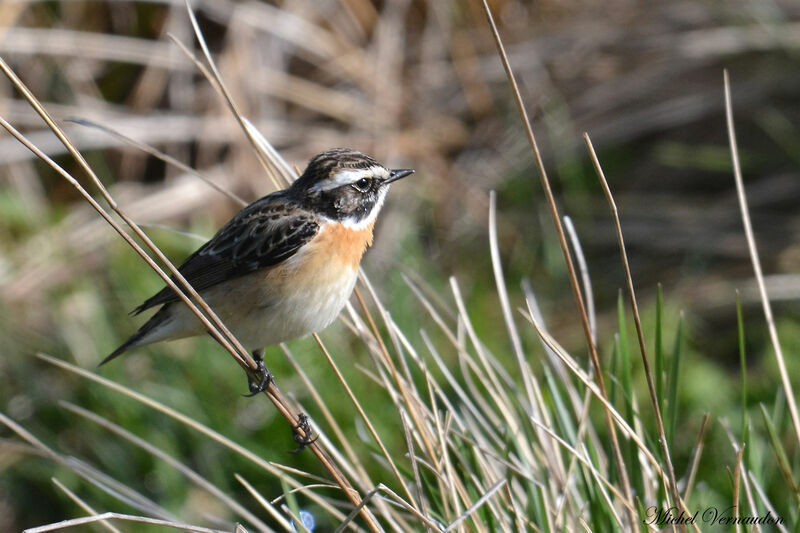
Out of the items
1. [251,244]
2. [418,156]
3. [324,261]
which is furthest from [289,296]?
[418,156]

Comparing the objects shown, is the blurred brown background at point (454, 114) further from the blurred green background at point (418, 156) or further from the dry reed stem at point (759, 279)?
the dry reed stem at point (759, 279)

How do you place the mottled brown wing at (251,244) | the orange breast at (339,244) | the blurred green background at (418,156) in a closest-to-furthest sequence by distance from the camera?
the orange breast at (339,244) → the mottled brown wing at (251,244) → the blurred green background at (418,156)

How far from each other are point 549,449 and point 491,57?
460cm

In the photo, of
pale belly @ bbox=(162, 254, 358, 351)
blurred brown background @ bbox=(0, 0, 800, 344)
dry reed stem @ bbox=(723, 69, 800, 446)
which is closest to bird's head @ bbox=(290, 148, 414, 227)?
pale belly @ bbox=(162, 254, 358, 351)

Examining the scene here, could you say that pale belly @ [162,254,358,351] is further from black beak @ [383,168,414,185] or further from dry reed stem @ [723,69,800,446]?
dry reed stem @ [723,69,800,446]

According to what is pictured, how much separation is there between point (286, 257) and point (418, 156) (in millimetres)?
3509

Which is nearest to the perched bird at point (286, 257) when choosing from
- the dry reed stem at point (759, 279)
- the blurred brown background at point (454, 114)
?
the dry reed stem at point (759, 279)

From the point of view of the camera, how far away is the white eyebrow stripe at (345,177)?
10.8 ft

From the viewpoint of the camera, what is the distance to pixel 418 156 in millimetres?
6633

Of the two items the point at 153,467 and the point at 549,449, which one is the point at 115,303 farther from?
the point at 549,449

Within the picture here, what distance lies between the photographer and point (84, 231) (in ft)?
19.6

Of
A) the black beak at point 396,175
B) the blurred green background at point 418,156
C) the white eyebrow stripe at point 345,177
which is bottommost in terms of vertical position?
the blurred green background at point 418,156

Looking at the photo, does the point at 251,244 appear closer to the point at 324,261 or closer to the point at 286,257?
the point at 286,257

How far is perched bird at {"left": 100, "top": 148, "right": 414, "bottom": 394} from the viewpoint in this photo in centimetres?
309
